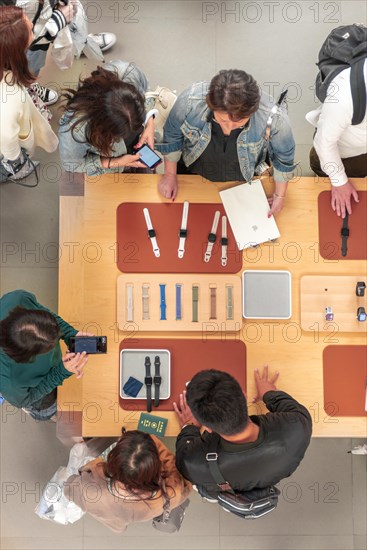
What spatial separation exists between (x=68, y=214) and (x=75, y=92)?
2.28ft

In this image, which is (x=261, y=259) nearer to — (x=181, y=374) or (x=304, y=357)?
(x=304, y=357)

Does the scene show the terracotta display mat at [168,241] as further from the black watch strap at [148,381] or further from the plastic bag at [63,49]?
the plastic bag at [63,49]

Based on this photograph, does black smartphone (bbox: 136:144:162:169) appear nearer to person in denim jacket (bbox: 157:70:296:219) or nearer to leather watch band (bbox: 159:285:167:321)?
person in denim jacket (bbox: 157:70:296:219)

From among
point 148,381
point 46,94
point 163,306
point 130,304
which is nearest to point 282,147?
point 163,306

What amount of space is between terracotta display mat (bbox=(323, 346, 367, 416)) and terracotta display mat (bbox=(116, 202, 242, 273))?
27.1 inches

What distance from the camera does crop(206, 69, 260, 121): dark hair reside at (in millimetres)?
2227

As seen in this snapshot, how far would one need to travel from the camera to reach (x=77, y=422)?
277 centimetres

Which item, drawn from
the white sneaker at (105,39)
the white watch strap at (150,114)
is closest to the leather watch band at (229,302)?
the white watch strap at (150,114)

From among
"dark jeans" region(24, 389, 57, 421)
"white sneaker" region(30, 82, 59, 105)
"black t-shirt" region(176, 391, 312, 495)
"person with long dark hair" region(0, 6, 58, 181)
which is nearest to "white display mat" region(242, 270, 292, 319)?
"black t-shirt" region(176, 391, 312, 495)

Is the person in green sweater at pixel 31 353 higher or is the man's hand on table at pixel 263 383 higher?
the person in green sweater at pixel 31 353

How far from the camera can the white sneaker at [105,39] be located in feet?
11.9

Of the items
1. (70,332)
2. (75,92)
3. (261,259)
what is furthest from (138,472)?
(75,92)

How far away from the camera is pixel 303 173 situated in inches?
145

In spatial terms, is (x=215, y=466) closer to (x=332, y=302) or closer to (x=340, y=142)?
(x=332, y=302)
